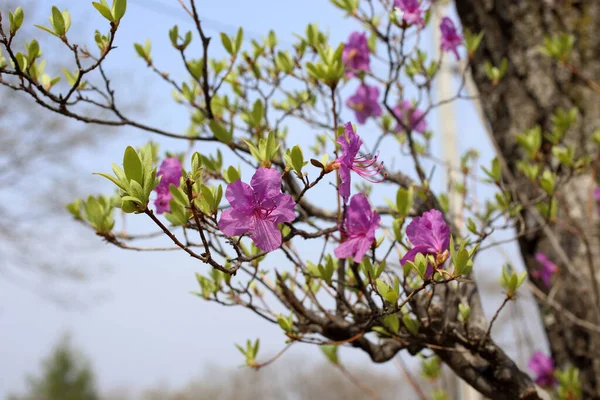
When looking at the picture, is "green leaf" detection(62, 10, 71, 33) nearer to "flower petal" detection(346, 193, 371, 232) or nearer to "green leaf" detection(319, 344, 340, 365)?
"flower petal" detection(346, 193, 371, 232)

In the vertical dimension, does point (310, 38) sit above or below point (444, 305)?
above

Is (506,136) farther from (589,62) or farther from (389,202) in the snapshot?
(389,202)

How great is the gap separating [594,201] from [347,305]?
55.8 inches

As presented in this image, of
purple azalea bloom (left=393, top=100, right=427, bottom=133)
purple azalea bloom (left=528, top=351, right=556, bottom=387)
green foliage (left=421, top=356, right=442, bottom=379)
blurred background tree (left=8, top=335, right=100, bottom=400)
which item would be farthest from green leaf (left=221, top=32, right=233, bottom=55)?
blurred background tree (left=8, top=335, right=100, bottom=400)

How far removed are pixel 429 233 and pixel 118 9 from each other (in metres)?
0.60

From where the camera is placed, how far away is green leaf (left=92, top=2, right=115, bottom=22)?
0.87 metres

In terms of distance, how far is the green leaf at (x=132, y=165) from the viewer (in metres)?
0.61

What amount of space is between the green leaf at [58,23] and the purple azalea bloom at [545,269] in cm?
178

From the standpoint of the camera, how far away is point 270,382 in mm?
24609

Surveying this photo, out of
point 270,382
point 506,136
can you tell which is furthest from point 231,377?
point 506,136

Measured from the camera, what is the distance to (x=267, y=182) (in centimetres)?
70

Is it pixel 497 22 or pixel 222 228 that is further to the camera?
pixel 497 22

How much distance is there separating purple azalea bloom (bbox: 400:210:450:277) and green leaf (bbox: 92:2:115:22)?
58cm

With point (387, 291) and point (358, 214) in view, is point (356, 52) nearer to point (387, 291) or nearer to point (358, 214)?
point (358, 214)
